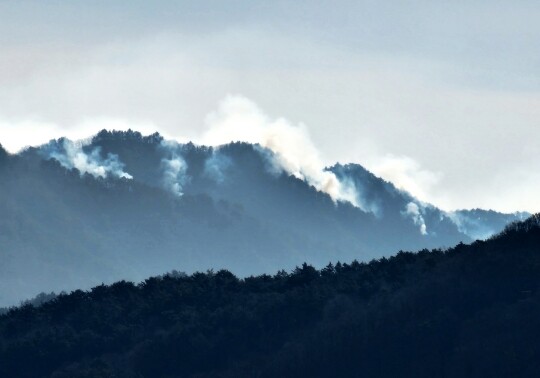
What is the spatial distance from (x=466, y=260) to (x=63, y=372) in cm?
3430

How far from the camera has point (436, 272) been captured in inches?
5999

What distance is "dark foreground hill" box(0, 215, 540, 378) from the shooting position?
136875 mm

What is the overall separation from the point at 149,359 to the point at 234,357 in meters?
7.12

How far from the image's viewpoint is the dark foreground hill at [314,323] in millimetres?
136875

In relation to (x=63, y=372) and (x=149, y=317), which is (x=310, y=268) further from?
(x=63, y=372)

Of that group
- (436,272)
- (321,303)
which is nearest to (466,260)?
(436,272)

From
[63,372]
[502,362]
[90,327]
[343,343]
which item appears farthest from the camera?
[90,327]

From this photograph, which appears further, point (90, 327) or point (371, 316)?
point (90, 327)

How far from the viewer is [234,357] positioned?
495ft

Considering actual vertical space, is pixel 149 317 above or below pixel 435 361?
above

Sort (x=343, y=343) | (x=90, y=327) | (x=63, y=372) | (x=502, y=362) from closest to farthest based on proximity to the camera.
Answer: (x=502, y=362), (x=343, y=343), (x=63, y=372), (x=90, y=327)

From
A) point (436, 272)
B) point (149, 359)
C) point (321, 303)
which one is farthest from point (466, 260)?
point (149, 359)

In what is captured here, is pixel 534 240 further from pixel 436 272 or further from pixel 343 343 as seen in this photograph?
pixel 343 343

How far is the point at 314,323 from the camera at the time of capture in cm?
15250
